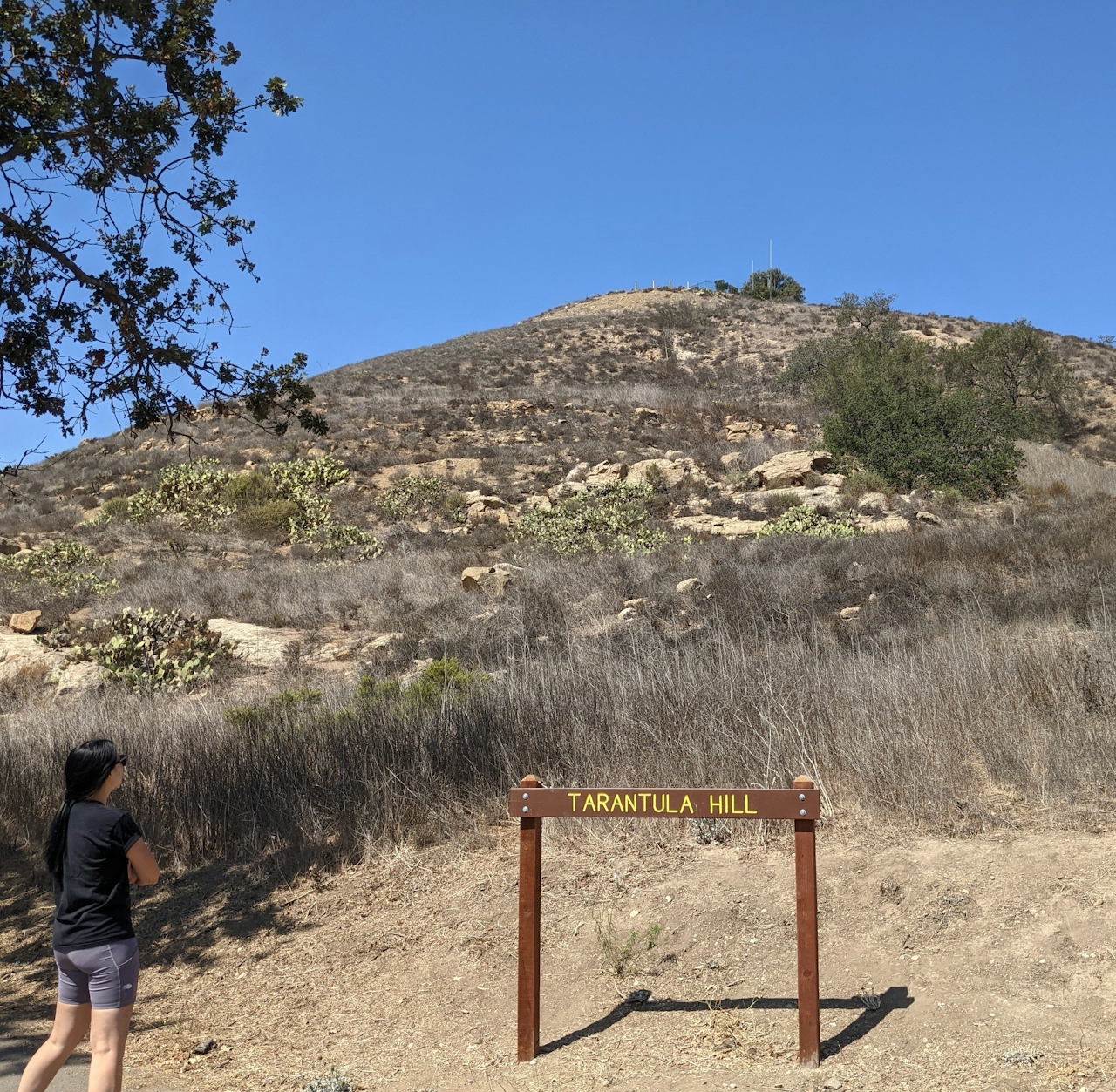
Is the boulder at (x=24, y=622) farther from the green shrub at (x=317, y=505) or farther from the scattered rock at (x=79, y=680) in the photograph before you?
the green shrub at (x=317, y=505)

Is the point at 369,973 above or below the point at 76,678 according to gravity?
below

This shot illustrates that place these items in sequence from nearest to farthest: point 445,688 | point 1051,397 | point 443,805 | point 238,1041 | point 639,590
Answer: point 238,1041
point 443,805
point 445,688
point 639,590
point 1051,397

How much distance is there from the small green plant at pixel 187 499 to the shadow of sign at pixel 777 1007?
59.9ft

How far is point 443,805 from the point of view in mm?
7090

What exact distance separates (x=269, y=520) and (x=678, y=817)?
18.4 meters

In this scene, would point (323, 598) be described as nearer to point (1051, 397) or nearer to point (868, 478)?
point (868, 478)

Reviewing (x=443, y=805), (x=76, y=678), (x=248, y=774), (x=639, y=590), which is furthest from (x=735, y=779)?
(x=76, y=678)

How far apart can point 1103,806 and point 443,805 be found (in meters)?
4.31

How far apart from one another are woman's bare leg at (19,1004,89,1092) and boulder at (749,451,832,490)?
18.6 m

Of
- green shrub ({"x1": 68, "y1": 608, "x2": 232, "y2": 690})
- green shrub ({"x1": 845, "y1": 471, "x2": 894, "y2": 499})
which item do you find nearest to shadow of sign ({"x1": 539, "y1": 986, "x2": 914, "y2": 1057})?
green shrub ({"x1": 68, "y1": 608, "x2": 232, "y2": 690})

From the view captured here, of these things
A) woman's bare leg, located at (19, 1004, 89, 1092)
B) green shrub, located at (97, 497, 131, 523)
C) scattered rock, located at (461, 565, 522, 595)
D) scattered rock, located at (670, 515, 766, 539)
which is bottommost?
woman's bare leg, located at (19, 1004, 89, 1092)

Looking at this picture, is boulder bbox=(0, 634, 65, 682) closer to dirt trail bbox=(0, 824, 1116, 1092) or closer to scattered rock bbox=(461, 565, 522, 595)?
scattered rock bbox=(461, 565, 522, 595)

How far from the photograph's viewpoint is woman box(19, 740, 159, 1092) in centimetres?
334

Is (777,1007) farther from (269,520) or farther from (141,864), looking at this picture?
(269,520)
